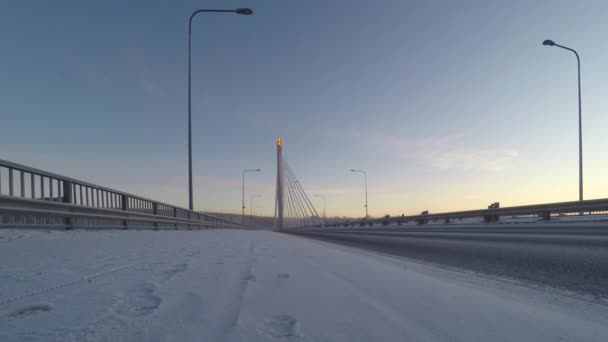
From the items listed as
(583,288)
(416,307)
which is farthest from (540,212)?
(416,307)

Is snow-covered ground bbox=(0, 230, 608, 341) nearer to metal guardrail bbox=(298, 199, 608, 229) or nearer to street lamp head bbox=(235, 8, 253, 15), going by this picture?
metal guardrail bbox=(298, 199, 608, 229)

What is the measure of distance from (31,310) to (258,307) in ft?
3.20

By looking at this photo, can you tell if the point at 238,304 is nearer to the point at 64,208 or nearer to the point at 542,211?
the point at 64,208

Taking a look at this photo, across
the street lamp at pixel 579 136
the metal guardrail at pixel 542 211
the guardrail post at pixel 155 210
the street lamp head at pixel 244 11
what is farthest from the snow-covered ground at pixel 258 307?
the street lamp at pixel 579 136

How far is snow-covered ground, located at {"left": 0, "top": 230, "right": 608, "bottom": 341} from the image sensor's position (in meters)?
1.42

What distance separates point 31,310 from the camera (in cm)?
155

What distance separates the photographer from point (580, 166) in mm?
20359

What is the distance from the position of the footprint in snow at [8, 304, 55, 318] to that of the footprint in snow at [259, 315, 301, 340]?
944mm

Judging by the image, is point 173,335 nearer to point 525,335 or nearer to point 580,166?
point 525,335

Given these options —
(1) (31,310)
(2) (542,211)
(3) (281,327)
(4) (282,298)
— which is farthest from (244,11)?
(3) (281,327)

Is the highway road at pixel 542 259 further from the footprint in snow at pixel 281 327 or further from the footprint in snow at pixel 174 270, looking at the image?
the footprint in snow at pixel 174 270

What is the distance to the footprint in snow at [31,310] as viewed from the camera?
1.48 m

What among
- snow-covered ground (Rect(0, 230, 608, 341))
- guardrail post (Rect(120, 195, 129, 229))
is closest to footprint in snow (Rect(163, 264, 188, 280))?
snow-covered ground (Rect(0, 230, 608, 341))

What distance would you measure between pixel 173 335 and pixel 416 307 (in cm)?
124
